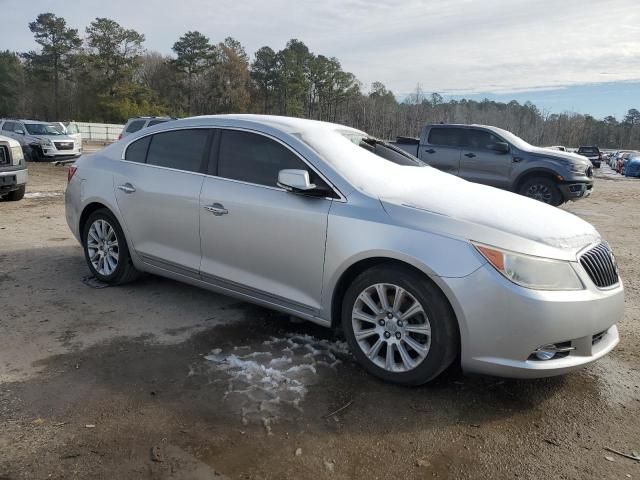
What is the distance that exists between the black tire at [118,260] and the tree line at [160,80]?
57.3 metres

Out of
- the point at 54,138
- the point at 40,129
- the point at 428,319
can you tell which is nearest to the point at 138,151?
the point at 428,319

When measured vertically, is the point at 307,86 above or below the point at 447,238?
above

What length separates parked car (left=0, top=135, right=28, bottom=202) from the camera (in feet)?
29.9

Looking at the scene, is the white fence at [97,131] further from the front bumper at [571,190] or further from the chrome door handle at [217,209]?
the chrome door handle at [217,209]

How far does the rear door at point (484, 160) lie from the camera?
38.2ft

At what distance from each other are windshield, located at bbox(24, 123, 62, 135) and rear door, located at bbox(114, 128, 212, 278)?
17316mm

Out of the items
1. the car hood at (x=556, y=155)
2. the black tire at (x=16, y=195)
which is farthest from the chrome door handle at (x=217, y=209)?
the car hood at (x=556, y=155)

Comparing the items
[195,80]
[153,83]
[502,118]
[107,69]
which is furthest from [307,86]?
[502,118]

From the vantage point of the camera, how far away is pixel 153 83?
233 ft

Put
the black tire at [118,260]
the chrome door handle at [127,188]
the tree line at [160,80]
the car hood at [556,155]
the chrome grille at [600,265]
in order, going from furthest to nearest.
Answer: the tree line at [160,80] < the car hood at [556,155] < the black tire at [118,260] < the chrome door handle at [127,188] < the chrome grille at [600,265]

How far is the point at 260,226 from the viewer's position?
12.5ft

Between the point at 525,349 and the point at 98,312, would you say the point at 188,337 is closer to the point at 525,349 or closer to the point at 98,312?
the point at 98,312

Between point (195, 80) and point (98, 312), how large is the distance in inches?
2673

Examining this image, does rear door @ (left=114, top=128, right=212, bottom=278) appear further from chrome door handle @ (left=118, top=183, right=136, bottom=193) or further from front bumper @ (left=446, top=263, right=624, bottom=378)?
front bumper @ (left=446, top=263, right=624, bottom=378)
